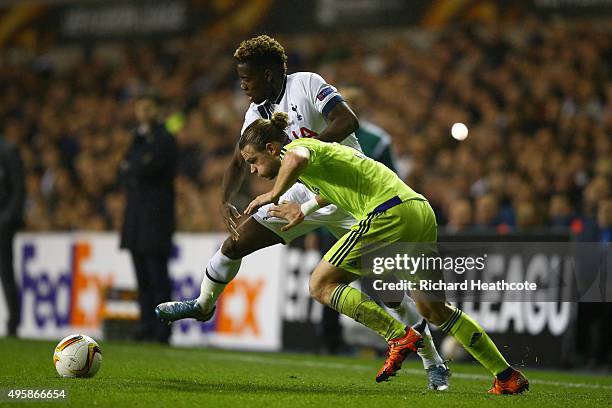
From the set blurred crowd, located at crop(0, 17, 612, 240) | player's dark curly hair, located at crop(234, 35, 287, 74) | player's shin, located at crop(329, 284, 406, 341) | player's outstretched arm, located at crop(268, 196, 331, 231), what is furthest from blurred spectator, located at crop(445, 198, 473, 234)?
player's shin, located at crop(329, 284, 406, 341)

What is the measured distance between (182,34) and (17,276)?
7.06 meters

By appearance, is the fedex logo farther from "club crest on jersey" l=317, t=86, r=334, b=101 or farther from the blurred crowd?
"club crest on jersey" l=317, t=86, r=334, b=101

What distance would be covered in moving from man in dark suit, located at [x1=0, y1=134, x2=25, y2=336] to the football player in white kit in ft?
15.5

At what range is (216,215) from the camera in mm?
13906

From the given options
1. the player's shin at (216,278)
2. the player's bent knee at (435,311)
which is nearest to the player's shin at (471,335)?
the player's bent knee at (435,311)

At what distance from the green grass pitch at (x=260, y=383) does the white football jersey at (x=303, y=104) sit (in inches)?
65.3

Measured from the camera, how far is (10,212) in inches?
440

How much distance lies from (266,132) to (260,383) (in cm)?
166

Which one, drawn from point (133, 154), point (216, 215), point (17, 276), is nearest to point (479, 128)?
point (216, 215)

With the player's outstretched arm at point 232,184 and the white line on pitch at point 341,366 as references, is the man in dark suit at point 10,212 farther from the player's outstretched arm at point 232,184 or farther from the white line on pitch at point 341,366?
the player's outstretched arm at point 232,184

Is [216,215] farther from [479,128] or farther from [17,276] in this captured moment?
[479,128]

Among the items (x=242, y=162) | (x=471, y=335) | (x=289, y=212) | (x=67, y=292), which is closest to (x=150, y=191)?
(x=67, y=292)

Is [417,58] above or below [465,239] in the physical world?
above

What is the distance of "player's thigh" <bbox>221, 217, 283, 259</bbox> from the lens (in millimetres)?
6969
